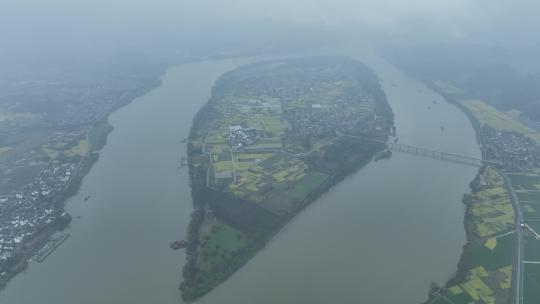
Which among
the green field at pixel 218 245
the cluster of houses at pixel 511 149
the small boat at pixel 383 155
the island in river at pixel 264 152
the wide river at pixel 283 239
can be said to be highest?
the cluster of houses at pixel 511 149

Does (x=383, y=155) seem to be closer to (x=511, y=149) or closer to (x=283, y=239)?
(x=511, y=149)

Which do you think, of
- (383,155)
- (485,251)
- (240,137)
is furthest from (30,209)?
(485,251)

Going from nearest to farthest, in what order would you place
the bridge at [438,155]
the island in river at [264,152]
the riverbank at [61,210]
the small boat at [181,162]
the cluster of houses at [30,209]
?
the riverbank at [61,210]
the island in river at [264,152]
the cluster of houses at [30,209]
the small boat at [181,162]
the bridge at [438,155]

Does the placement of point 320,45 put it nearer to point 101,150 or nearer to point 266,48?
point 266,48

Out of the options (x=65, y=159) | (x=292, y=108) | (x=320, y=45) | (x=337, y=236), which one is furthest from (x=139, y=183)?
(x=320, y=45)

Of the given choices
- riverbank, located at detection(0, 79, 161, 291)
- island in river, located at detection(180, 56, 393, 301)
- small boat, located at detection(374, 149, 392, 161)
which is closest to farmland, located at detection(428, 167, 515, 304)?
small boat, located at detection(374, 149, 392, 161)

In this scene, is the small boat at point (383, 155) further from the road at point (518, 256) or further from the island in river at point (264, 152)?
the road at point (518, 256)

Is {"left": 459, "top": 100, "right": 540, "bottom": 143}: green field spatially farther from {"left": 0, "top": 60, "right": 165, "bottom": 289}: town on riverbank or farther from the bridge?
{"left": 0, "top": 60, "right": 165, "bottom": 289}: town on riverbank

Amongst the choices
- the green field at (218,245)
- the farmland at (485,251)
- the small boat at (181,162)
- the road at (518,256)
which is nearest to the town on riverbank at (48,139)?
the small boat at (181,162)
